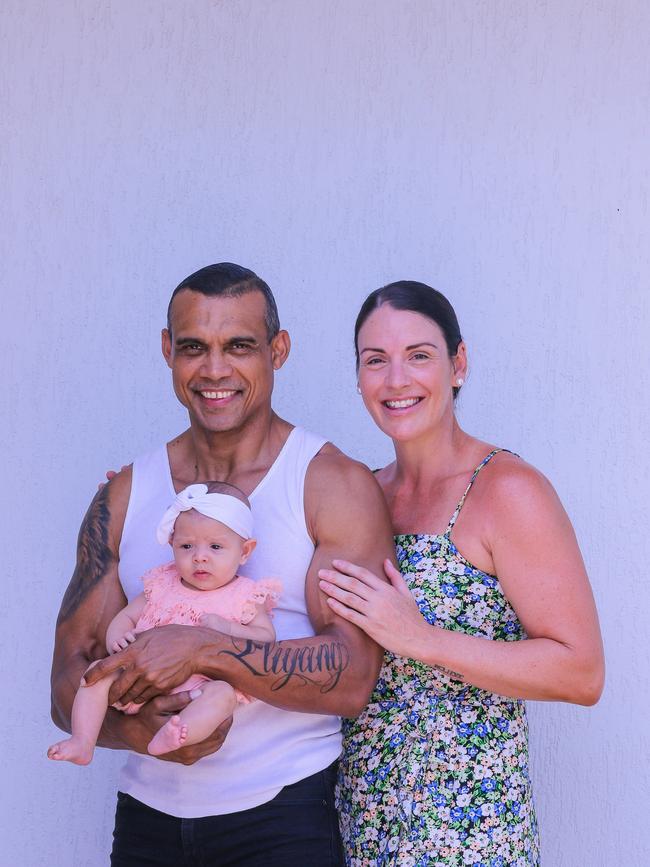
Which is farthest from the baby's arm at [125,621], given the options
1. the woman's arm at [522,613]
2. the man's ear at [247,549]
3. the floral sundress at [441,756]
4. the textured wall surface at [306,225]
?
the textured wall surface at [306,225]

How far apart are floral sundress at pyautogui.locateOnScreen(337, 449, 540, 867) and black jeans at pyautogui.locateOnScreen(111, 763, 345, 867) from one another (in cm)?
A: 12

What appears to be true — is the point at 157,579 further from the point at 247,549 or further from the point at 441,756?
the point at 441,756

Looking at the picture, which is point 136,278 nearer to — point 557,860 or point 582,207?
point 582,207

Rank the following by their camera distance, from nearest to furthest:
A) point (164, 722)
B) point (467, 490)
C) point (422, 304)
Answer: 1. point (164, 722)
2. point (467, 490)
3. point (422, 304)

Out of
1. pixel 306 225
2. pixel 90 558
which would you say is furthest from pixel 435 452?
pixel 306 225

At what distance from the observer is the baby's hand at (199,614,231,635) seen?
262cm

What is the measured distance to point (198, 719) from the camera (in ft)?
7.97

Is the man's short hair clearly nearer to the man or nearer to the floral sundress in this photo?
the man

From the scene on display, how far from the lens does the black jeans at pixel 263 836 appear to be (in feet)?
8.40

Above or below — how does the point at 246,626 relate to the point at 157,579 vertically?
below

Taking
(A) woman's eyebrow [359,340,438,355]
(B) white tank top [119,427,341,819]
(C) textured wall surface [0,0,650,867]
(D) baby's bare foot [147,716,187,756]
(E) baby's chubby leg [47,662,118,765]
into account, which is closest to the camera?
(D) baby's bare foot [147,716,187,756]

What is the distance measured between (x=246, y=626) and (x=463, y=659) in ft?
1.65

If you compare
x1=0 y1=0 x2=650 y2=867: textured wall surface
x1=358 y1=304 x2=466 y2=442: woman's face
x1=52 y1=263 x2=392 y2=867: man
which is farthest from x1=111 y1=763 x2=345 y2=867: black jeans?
x1=0 y1=0 x2=650 y2=867: textured wall surface

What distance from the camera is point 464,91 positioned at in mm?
4094
